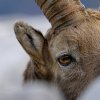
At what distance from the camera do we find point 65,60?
40.8ft

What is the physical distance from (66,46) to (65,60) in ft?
1.02

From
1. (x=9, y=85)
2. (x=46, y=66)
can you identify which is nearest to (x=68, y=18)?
(x=46, y=66)

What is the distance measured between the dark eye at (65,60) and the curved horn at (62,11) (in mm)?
802

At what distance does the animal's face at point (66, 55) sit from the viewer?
12.0 metres

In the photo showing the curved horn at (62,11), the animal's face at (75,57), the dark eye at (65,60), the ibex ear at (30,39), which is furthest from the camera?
the curved horn at (62,11)

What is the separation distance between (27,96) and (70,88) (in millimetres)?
4806

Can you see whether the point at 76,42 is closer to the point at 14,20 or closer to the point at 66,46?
the point at 66,46

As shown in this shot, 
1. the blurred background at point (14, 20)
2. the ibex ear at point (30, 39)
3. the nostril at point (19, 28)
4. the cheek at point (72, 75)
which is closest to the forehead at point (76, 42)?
the ibex ear at point (30, 39)

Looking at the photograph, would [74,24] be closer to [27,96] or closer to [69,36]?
[69,36]

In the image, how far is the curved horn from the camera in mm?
12875

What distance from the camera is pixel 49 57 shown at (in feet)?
42.3

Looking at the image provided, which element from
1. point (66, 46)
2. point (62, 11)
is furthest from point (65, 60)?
point (62, 11)

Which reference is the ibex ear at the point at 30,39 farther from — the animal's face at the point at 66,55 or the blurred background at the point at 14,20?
the blurred background at the point at 14,20

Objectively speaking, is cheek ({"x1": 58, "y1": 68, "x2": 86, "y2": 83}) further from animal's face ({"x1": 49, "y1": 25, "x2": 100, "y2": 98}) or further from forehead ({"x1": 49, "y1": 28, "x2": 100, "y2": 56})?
forehead ({"x1": 49, "y1": 28, "x2": 100, "y2": 56})
